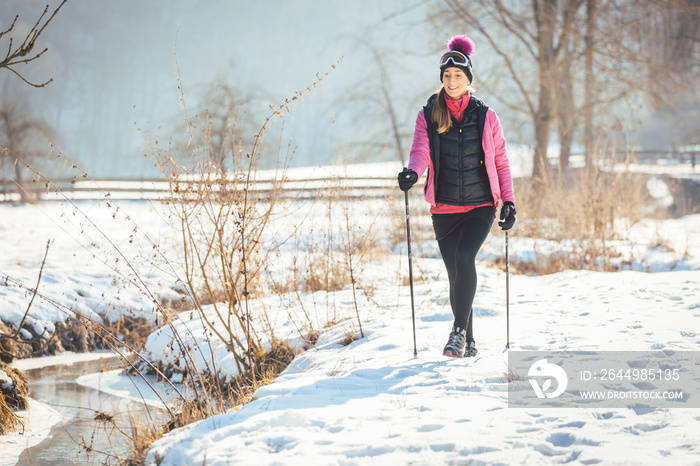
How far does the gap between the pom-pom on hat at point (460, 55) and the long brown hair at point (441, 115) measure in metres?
0.15

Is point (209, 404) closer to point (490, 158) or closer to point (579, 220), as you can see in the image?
point (490, 158)

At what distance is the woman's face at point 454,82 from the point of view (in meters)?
3.96

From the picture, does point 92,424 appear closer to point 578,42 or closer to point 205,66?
point 578,42

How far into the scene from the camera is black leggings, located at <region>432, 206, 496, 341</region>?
3875mm

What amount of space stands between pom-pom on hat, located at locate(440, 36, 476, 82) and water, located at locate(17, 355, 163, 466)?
3071 millimetres

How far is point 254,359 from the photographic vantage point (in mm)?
4797

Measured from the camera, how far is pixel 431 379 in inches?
145

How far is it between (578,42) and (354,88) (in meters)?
6.21

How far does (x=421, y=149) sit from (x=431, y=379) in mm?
1541

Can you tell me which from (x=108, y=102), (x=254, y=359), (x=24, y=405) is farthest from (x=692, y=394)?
(x=108, y=102)

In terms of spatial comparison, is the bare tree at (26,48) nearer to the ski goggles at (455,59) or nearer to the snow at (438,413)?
the snow at (438,413)

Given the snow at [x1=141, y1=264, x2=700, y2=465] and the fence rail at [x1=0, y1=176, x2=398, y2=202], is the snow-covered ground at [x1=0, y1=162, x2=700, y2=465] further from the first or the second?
the fence rail at [x1=0, y1=176, x2=398, y2=202]

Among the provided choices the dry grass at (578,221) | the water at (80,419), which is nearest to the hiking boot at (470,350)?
the water at (80,419)

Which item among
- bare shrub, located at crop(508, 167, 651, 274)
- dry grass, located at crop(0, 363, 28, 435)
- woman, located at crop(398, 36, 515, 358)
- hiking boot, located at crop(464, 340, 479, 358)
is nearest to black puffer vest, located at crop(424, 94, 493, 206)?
woman, located at crop(398, 36, 515, 358)
